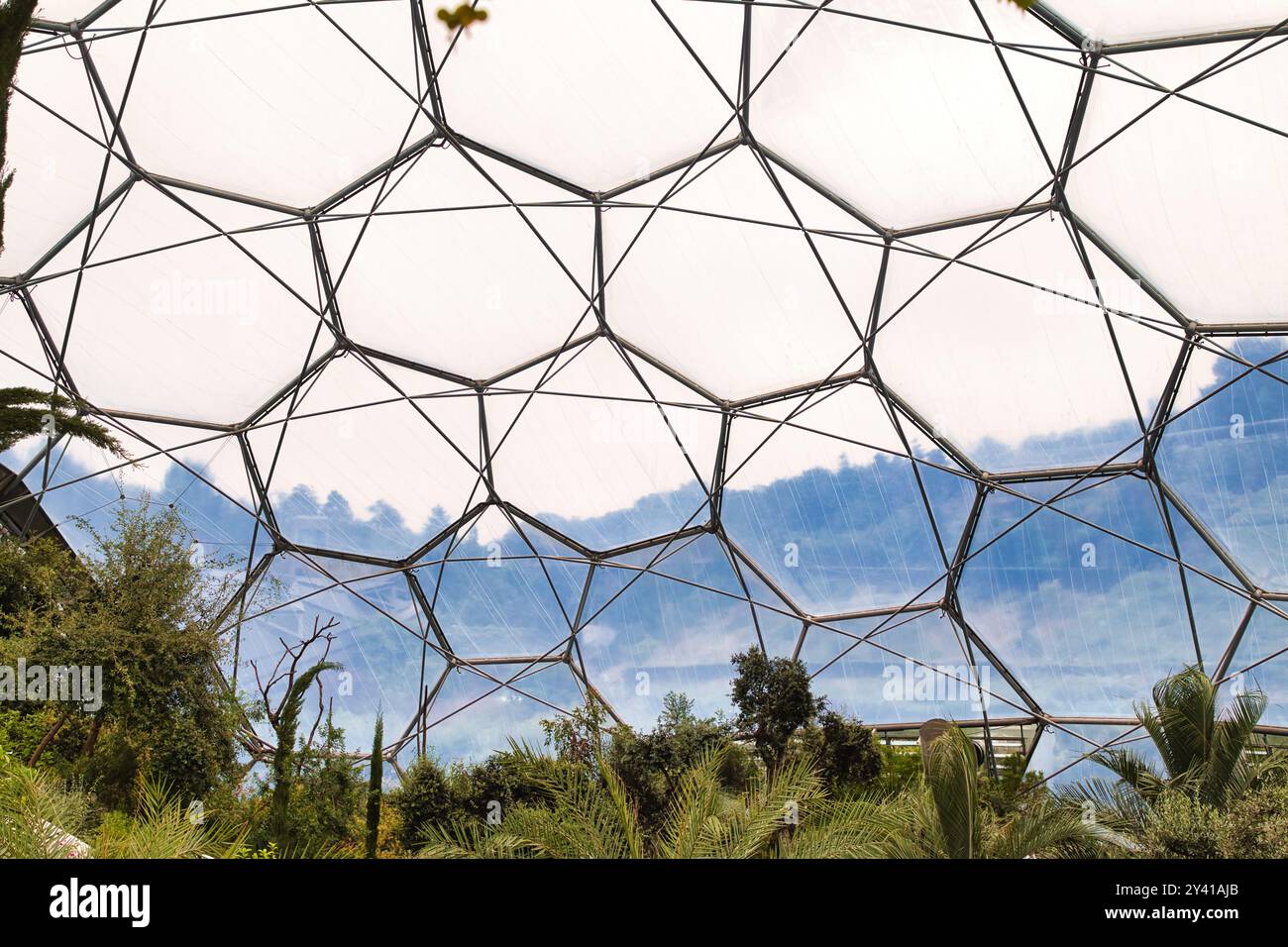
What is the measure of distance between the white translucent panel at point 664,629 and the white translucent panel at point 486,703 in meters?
1.70

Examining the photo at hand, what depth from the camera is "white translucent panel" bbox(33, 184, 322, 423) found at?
21875mm

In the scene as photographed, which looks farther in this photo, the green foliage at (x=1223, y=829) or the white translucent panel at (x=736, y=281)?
the white translucent panel at (x=736, y=281)

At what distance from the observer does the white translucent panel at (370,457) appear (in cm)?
2581

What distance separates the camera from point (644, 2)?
55.7ft

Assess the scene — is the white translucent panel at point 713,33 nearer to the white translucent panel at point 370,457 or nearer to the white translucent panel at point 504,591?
the white translucent panel at point 370,457

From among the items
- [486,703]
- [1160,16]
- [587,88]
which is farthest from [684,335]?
[486,703]

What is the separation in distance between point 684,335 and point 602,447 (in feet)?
15.3

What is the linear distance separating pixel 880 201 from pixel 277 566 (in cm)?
2142

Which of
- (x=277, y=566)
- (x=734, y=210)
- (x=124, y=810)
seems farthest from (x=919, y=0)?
(x=277, y=566)

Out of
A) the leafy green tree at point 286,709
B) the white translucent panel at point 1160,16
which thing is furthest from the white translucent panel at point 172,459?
the white translucent panel at point 1160,16

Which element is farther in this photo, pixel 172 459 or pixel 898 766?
pixel 172 459

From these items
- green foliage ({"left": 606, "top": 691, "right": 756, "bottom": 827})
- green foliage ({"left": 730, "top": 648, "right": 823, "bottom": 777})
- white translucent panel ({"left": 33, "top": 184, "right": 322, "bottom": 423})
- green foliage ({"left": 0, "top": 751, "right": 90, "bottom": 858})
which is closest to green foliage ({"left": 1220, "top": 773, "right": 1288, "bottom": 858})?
green foliage ({"left": 606, "top": 691, "right": 756, "bottom": 827})

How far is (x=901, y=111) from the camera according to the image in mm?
17609

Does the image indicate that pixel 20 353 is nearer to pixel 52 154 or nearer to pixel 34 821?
pixel 52 154
